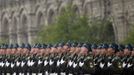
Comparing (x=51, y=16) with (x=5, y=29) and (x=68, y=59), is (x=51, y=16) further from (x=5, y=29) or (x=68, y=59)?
(x=68, y=59)

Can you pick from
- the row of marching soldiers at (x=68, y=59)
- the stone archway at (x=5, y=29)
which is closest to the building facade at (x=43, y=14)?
the stone archway at (x=5, y=29)

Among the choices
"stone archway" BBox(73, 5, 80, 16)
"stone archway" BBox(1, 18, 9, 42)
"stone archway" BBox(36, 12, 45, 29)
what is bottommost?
"stone archway" BBox(1, 18, 9, 42)

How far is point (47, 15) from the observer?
74.9m

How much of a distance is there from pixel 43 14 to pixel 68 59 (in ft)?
153

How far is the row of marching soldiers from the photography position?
92.7 feet

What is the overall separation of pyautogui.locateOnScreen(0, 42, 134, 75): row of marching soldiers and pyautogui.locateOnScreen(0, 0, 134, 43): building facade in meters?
24.5

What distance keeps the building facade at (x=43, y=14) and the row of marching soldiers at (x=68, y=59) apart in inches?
964

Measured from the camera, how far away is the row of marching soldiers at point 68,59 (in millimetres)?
28250

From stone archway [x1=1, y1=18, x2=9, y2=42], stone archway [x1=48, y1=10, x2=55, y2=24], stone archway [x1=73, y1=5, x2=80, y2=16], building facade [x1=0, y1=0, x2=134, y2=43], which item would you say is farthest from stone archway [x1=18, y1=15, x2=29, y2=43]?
stone archway [x1=73, y1=5, x2=80, y2=16]

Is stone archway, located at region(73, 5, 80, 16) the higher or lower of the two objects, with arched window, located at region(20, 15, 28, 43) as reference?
higher

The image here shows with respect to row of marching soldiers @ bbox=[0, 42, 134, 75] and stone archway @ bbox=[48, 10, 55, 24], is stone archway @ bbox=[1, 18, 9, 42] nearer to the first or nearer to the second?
stone archway @ bbox=[48, 10, 55, 24]

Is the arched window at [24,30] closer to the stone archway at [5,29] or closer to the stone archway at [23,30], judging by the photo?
the stone archway at [23,30]

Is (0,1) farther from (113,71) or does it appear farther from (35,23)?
(113,71)

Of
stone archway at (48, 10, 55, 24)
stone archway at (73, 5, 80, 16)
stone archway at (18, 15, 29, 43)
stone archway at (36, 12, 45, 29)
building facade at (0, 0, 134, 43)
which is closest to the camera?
building facade at (0, 0, 134, 43)
